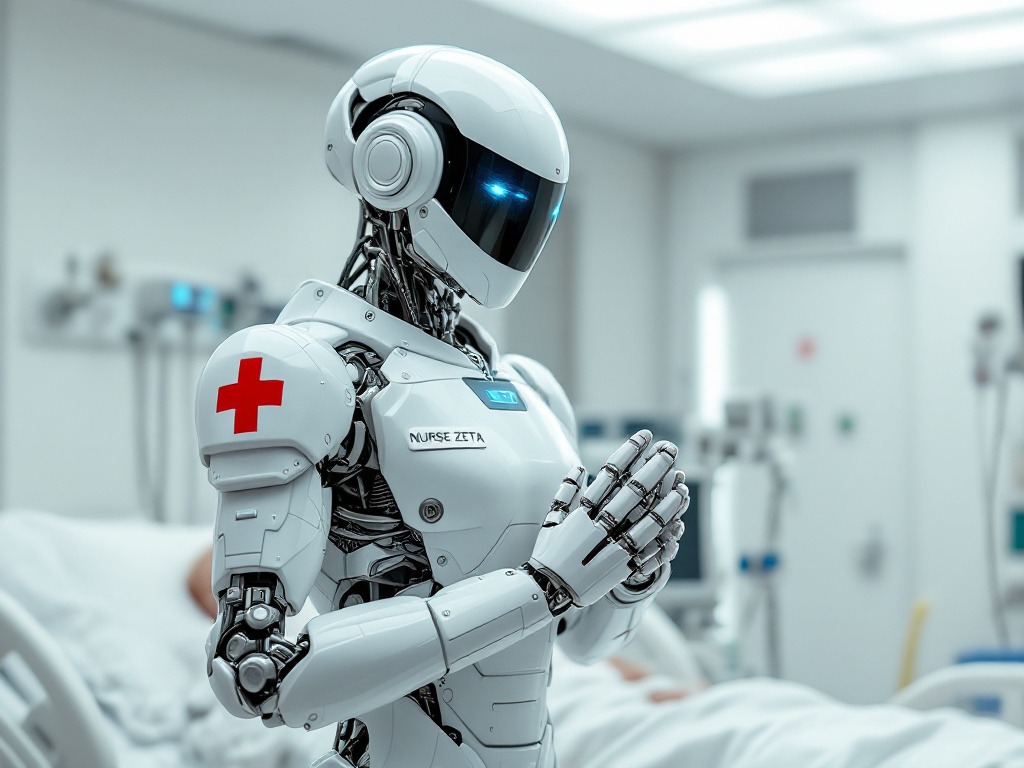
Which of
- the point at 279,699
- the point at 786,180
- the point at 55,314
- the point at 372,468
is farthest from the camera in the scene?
the point at 786,180

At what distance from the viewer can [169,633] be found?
112 inches

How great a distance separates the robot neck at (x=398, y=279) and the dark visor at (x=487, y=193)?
0.07 m

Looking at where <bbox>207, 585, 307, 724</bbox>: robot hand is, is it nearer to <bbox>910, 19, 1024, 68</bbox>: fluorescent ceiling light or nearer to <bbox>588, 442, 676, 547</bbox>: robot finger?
<bbox>588, 442, 676, 547</bbox>: robot finger

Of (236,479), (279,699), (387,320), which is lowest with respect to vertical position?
(279,699)

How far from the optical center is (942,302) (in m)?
5.29

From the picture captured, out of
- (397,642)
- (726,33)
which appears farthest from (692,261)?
(397,642)

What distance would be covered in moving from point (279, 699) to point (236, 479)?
0.71ft

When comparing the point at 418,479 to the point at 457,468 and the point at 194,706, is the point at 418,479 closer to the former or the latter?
the point at 457,468

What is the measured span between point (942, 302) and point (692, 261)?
1.29 metres

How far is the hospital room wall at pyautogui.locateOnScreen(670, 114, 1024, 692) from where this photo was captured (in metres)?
5.18

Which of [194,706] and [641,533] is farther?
[194,706]

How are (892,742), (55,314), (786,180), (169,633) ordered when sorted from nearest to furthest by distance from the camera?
(892,742) < (169,633) < (55,314) < (786,180)

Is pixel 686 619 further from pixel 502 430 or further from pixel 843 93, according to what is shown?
pixel 502 430

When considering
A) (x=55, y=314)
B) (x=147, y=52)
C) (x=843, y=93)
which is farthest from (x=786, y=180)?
(x=55, y=314)
